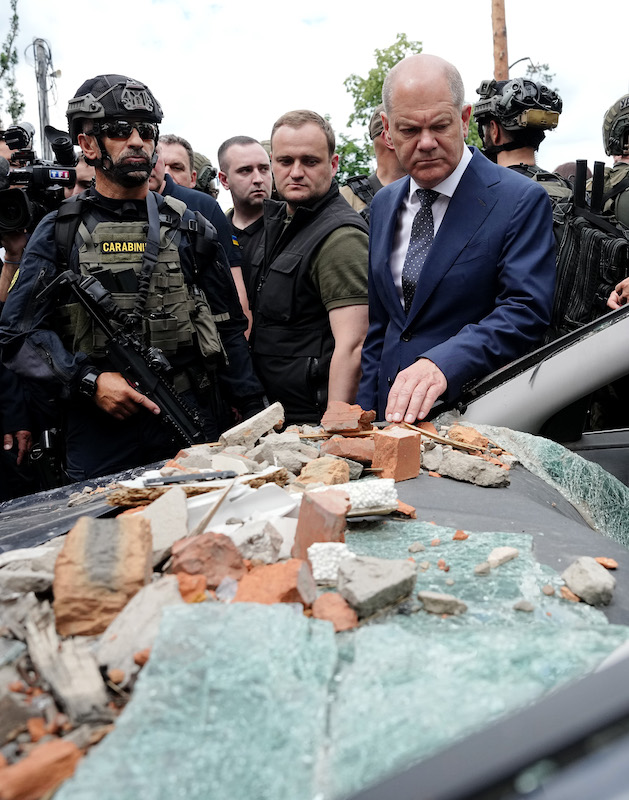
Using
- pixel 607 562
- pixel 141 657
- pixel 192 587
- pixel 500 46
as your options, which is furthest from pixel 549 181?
pixel 500 46

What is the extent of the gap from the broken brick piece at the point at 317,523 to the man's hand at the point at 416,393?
38.9 inches

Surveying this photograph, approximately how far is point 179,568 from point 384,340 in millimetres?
1891

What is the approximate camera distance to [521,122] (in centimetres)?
399

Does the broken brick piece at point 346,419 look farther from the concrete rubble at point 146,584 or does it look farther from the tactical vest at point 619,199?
the tactical vest at point 619,199

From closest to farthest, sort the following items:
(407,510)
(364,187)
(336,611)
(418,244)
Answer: (336,611)
(407,510)
(418,244)
(364,187)

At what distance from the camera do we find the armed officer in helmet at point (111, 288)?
118 inches

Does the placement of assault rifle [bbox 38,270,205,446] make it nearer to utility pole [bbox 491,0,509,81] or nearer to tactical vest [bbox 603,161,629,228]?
tactical vest [bbox 603,161,629,228]

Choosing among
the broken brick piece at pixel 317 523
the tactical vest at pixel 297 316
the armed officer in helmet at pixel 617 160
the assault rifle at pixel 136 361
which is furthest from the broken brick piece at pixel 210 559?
the armed officer in helmet at pixel 617 160

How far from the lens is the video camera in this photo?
12.2 feet

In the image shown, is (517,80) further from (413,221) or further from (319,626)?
(319,626)

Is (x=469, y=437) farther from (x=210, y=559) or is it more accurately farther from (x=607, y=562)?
(x=210, y=559)

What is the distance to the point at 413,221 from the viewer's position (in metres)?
2.84

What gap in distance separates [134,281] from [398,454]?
1701 mm

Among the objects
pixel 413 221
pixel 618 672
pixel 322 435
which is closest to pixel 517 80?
pixel 413 221
